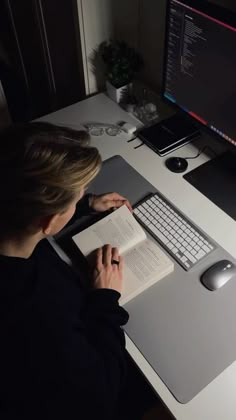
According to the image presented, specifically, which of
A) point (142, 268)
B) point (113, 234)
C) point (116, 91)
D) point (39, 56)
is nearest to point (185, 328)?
point (142, 268)

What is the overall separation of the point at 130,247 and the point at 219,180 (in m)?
0.39

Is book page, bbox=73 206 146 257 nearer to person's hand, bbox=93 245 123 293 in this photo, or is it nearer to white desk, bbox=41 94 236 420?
person's hand, bbox=93 245 123 293

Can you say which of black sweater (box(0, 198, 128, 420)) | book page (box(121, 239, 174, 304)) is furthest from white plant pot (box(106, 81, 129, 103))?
black sweater (box(0, 198, 128, 420))

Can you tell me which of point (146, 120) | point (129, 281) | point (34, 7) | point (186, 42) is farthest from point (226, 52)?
point (34, 7)

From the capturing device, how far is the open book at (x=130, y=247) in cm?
91

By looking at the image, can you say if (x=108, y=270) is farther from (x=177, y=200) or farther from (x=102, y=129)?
(x=102, y=129)

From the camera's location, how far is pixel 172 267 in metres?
0.94

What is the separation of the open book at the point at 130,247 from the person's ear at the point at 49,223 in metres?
0.20

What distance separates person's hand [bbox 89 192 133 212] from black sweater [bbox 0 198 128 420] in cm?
27

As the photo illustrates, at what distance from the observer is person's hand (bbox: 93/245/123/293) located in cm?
89

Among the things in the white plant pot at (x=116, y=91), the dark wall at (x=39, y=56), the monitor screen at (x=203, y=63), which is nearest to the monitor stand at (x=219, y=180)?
the monitor screen at (x=203, y=63)

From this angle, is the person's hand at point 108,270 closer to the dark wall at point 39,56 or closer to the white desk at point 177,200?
the white desk at point 177,200

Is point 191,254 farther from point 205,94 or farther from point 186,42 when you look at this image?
point 186,42

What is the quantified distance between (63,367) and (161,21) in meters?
1.19
